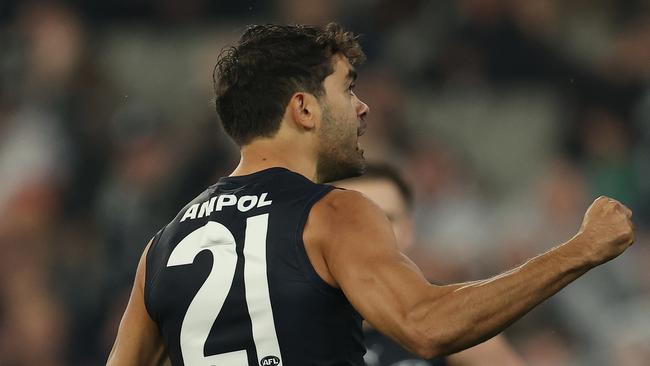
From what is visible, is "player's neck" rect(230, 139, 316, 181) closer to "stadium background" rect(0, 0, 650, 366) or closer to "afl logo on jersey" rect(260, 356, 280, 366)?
"afl logo on jersey" rect(260, 356, 280, 366)

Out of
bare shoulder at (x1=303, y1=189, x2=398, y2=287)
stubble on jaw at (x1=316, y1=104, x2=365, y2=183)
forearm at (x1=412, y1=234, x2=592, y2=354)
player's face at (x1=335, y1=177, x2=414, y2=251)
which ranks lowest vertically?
player's face at (x1=335, y1=177, x2=414, y2=251)

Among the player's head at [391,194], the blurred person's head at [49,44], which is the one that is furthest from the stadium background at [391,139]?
the player's head at [391,194]

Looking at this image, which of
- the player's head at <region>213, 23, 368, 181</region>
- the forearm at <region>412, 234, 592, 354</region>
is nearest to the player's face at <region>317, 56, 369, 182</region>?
the player's head at <region>213, 23, 368, 181</region>

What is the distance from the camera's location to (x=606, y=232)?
2.98 metres

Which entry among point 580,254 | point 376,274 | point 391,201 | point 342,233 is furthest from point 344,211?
point 391,201

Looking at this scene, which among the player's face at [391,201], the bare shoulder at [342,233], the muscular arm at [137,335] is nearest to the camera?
the bare shoulder at [342,233]

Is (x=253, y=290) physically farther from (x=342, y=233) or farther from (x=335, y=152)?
(x=335, y=152)

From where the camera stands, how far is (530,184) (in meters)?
8.63

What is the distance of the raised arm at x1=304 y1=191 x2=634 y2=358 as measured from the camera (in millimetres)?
2875

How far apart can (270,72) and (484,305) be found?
0.97m

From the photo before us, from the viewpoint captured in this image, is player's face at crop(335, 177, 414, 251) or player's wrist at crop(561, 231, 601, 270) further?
player's face at crop(335, 177, 414, 251)

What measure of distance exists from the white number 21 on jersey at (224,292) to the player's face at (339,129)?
0.32 m

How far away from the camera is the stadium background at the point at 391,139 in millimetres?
7836

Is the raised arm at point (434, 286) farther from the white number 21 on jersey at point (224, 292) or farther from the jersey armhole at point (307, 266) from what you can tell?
the white number 21 on jersey at point (224, 292)
